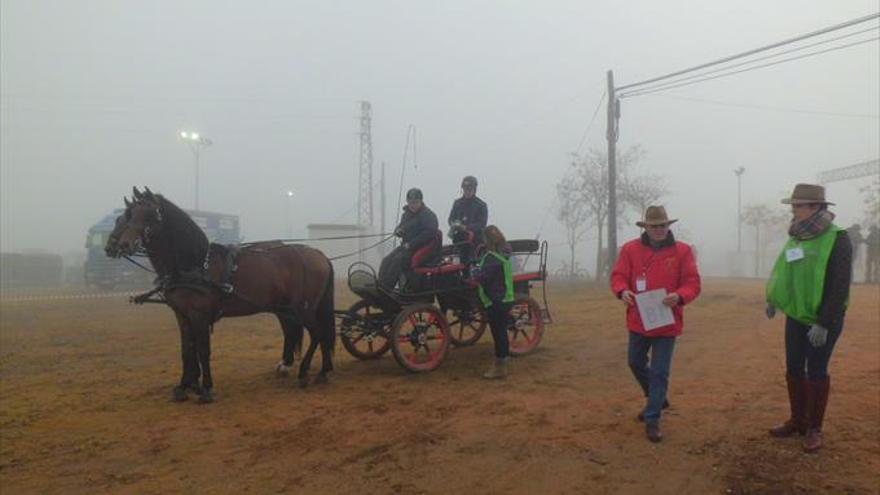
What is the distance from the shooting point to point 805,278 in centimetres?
435

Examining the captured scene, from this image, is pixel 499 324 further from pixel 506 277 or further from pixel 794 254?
pixel 794 254

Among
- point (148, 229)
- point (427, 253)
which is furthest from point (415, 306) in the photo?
point (148, 229)

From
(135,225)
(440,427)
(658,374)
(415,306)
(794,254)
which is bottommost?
(440,427)

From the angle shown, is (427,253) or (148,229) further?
(427,253)

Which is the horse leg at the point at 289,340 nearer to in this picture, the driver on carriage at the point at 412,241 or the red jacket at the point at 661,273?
the driver on carriage at the point at 412,241

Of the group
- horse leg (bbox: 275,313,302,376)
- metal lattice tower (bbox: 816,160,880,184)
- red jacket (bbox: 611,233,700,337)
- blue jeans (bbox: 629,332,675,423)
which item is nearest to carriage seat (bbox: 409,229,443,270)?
horse leg (bbox: 275,313,302,376)

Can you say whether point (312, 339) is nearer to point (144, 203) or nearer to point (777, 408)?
point (144, 203)

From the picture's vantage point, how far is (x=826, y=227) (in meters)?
4.32

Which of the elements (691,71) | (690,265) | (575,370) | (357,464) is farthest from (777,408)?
(691,71)

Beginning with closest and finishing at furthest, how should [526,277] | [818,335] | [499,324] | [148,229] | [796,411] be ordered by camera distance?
[818,335]
[796,411]
[148,229]
[499,324]
[526,277]

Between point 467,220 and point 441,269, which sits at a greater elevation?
point 467,220

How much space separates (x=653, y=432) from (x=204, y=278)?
437 cm

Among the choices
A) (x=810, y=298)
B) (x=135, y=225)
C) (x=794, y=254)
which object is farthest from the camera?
(x=135, y=225)

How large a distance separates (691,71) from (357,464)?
17.5 m
